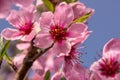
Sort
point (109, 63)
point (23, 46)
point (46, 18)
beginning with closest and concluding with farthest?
point (46, 18)
point (23, 46)
point (109, 63)

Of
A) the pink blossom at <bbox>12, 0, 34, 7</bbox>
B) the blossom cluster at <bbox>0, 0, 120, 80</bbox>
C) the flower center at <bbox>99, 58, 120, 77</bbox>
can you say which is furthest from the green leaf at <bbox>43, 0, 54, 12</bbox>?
the flower center at <bbox>99, 58, 120, 77</bbox>

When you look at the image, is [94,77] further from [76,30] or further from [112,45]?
[76,30]

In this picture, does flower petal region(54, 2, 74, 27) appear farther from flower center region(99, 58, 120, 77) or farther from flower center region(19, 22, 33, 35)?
flower center region(99, 58, 120, 77)

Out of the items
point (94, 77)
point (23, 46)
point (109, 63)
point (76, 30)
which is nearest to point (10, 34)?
point (23, 46)

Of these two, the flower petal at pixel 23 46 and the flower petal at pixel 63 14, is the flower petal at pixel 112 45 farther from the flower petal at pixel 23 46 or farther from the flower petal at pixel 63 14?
the flower petal at pixel 23 46

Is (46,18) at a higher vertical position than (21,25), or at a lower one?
higher

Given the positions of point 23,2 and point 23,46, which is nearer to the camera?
point 23,2

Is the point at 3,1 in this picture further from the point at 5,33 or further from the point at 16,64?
the point at 16,64

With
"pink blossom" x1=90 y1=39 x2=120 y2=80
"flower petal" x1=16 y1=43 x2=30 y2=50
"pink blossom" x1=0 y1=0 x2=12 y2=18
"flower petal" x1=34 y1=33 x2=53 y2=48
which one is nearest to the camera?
"pink blossom" x1=0 y1=0 x2=12 y2=18

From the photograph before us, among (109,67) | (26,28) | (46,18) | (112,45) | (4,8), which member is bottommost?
(109,67)
